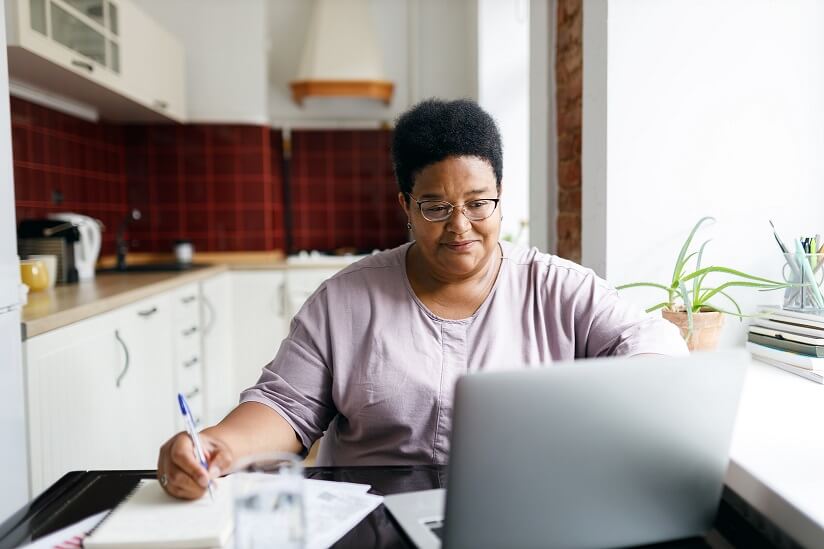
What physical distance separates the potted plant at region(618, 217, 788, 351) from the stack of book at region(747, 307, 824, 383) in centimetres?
6

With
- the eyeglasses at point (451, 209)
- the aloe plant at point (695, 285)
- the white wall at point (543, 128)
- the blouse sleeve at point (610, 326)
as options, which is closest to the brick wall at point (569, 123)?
the white wall at point (543, 128)

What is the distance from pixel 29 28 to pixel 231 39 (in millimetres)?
2007

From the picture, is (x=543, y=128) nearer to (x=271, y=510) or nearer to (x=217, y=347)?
(x=271, y=510)

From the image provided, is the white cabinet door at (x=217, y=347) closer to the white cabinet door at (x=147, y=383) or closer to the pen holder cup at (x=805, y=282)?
the white cabinet door at (x=147, y=383)

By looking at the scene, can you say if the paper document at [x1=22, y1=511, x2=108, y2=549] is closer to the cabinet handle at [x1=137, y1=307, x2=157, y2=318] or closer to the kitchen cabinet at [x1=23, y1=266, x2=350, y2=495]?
the kitchen cabinet at [x1=23, y1=266, x2=350, y2=495]

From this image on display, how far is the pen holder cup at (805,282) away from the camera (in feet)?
5.23

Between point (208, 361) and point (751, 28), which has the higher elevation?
point (751, 28)

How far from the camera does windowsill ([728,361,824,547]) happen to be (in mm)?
846

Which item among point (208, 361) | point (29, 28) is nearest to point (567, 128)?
point (29, 28)

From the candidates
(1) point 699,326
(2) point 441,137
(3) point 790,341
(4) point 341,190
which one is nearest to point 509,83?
(4) point 341,190

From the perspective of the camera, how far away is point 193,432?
3.27 feet

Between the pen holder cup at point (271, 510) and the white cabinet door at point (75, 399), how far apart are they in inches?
51.7

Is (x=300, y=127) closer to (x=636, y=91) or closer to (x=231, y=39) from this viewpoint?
(x=231, y=39)

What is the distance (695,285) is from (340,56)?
315cm
